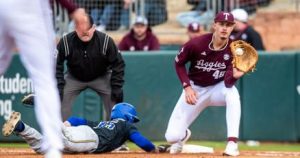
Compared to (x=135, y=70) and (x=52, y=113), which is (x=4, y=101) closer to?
(x=135, y=70)

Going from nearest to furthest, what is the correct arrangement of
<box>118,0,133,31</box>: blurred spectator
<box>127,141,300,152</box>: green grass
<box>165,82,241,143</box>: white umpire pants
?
<box>165,82,241,143</box>: white umpire pants, <box>127,141,300,152</box>: green grass, <box>118,0,133,31</box>: blurred spectator

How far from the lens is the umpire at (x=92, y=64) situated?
946 cm

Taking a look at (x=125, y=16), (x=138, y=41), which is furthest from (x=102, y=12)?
(x=138, y=41)

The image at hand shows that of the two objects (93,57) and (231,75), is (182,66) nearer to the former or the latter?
(231,75)

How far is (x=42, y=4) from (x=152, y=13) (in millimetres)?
8959

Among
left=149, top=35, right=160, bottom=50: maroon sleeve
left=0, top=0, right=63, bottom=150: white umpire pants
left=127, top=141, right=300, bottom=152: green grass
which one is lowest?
left=127, top=141, right=300, bottom=152: green grass

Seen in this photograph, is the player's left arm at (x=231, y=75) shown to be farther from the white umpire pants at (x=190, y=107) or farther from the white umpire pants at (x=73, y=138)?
the white umpire pants at (x=73, y=138)

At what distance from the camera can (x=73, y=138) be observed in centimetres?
784

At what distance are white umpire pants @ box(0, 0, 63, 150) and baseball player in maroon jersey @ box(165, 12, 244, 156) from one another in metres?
→ 3.25

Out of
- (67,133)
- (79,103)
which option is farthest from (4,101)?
(67,133)

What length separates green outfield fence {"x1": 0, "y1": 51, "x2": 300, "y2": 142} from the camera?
39.2 ft

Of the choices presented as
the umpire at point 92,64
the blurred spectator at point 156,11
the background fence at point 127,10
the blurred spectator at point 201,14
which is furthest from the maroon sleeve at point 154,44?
the umpire at point 92,64

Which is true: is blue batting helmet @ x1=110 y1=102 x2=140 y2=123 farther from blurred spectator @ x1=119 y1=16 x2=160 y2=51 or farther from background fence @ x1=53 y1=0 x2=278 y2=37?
background fence @ x1=53 y1=0 x2=278 y2=37

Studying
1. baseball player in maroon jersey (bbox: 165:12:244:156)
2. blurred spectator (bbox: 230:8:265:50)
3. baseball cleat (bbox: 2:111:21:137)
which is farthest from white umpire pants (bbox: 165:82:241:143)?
blurred spectator (bbox: 230:8:265:50)
